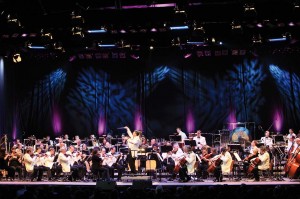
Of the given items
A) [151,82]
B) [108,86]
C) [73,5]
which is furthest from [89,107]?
[73,5]

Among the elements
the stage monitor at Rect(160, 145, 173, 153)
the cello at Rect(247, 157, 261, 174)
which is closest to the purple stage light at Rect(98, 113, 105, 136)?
the stage monitor at Rect(160, 145, 173, 153)

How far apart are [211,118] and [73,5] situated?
1156 cm

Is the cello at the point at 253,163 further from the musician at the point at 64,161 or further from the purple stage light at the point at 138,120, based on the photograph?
the purple stage light at the point at 138,120

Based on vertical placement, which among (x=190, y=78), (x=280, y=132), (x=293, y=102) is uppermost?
(x=190, y=78)

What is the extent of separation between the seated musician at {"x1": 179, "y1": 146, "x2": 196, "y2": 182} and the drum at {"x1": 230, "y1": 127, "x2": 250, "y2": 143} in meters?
5.57

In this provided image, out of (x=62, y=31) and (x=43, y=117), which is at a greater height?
(x=62, y=31)

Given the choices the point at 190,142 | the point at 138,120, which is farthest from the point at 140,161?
the point at 138,120

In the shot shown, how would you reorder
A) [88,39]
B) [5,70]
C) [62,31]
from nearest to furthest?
[62,31], [88,39], [5,70]

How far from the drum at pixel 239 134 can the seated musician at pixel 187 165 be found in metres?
5.57

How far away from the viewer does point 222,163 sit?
16.7 meters

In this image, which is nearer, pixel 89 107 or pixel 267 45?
pixel 267 45

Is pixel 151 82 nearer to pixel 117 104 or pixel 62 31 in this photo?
pixel 117 104

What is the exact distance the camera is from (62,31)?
1970cm

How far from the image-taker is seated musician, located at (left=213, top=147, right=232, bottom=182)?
53.7ft
